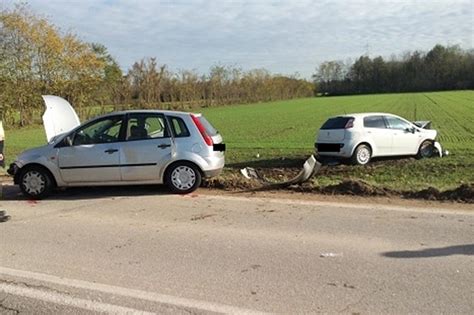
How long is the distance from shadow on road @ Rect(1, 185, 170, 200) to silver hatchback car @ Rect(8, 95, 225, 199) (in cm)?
23

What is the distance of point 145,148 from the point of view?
8.45 meters

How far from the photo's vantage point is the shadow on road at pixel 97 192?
8.69 metres

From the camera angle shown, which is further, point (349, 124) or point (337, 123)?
Result: point (337, 123)

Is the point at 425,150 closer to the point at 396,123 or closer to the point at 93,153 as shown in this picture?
the point at 396,123

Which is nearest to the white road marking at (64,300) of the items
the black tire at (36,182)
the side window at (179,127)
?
the black tire at (36,182)

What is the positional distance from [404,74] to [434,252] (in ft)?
389

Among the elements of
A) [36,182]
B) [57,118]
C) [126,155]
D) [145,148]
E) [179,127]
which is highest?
[57,118]

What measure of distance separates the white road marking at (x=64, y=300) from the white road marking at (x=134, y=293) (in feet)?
0.68

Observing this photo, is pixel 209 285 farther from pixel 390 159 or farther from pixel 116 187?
pixel 390 159

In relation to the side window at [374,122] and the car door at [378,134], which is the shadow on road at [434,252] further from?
the side window at [374,122]

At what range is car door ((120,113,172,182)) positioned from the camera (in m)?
8.45

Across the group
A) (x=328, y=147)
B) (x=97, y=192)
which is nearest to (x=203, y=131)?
(x=97, y=192)

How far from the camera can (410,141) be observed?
13.2m

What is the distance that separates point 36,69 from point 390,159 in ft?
115
